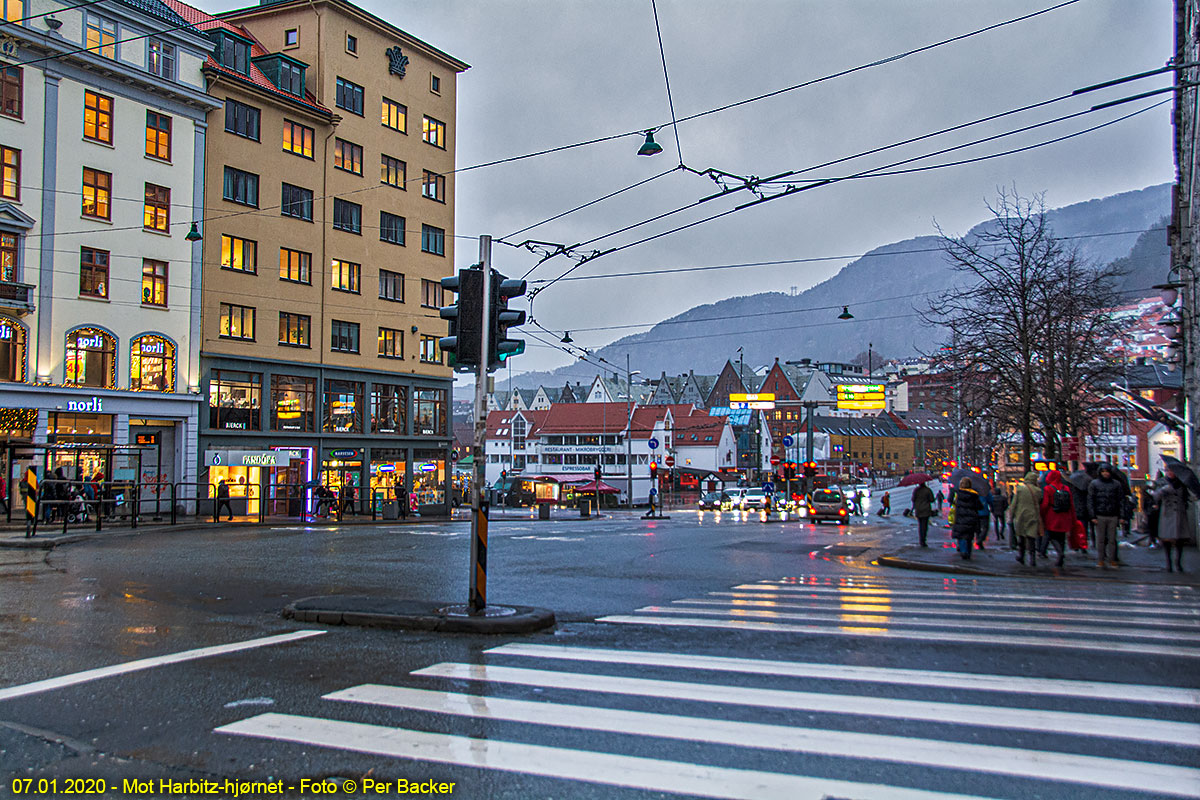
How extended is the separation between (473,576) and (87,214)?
30183 mm

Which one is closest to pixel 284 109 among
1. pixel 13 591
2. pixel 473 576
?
pixel 13 591

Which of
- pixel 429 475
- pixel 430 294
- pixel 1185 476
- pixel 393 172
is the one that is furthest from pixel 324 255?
pixel 1185 476

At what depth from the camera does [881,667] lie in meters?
7.46

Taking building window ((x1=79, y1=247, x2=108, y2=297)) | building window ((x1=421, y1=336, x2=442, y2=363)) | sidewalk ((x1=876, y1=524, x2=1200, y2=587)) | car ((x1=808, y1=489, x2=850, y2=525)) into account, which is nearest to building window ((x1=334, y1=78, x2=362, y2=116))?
building window ((x1=421, y1=336, x2=442, y2=363))

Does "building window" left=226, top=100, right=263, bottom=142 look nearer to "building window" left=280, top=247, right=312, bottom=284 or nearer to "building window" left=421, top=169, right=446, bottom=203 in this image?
"building window" left=280, top=247, right=312, bottom=284

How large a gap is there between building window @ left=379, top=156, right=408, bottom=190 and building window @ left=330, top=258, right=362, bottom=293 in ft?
16.9

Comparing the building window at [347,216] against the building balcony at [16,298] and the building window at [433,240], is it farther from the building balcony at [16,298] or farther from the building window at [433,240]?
the building balcony at [16,298]

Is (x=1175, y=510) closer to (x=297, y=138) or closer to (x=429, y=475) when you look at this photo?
(x=429, y=475)

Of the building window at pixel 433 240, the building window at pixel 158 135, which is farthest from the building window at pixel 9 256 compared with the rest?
the building window at pixel 433 240

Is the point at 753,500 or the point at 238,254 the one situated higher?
the point at 238,254

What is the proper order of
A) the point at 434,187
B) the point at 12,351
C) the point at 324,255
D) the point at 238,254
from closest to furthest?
the point at 12,351, the point at 238,254, the point at 324,255, the point at 434,187

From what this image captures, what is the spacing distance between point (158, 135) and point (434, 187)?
15342mm

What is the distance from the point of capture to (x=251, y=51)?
41219 mm

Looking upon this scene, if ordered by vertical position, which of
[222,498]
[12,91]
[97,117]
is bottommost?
[222,498]
